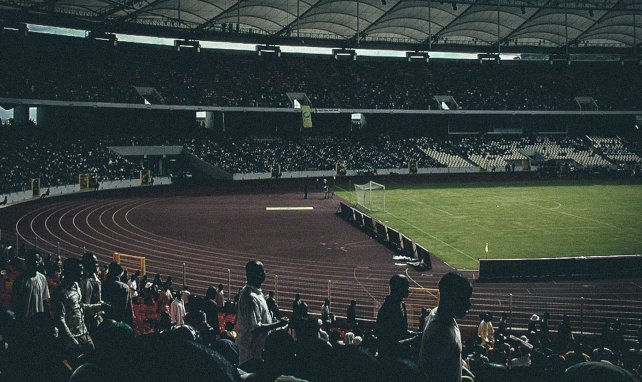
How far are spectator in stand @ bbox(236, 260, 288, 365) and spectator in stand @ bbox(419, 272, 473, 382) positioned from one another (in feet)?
7.10

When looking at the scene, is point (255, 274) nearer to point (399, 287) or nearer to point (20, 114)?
point (399, 287)

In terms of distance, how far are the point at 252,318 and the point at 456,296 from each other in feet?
8.21

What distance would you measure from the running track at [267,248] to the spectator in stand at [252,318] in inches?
377

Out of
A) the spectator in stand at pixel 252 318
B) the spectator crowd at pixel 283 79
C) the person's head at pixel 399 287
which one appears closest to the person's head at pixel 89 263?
the spectator in stand at pixel 252 318

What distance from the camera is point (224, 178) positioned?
55.6 meters

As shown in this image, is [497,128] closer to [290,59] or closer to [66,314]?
[290,59]

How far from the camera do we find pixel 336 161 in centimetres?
6197

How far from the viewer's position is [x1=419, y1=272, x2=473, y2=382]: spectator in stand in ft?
13.2

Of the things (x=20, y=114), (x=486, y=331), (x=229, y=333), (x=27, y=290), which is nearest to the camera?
(x=27, y=290)

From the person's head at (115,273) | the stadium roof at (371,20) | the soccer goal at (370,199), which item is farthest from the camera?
the stadium roof at (371,20)

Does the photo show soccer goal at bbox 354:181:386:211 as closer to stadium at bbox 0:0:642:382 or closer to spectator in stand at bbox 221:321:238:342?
stadium at bbox 0:0:642:382

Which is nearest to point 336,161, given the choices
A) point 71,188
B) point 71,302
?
point 71,188

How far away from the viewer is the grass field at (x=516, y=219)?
86.4 ft

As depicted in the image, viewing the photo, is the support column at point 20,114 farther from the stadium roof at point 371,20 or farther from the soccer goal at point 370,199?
the soccer goal at point 370,199
